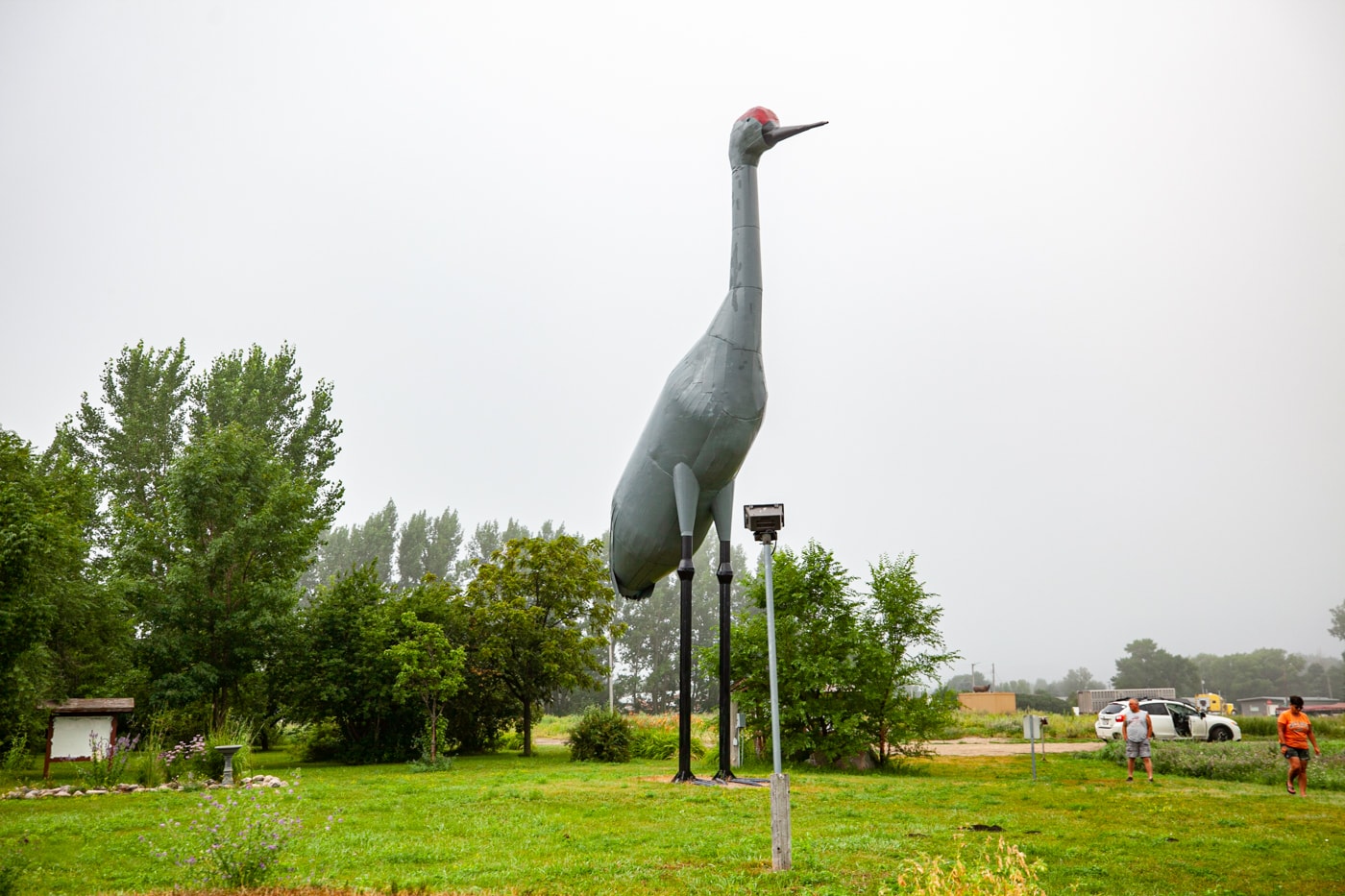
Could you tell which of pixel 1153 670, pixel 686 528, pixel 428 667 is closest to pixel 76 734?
pixel 428 667

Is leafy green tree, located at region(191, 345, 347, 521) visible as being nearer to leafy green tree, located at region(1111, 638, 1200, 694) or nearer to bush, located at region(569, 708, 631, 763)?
bush, located at region(569, 708, 631, 763)

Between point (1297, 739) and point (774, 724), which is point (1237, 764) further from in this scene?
point (774, 724)

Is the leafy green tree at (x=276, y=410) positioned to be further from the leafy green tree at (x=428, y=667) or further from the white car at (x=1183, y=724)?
the white car at (x=1183, y=724)

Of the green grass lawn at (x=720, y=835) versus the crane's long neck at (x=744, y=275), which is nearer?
the green grass lawn at (x=720, y=835)

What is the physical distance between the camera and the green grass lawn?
710 cm

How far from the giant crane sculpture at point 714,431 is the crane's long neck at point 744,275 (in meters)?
0.01

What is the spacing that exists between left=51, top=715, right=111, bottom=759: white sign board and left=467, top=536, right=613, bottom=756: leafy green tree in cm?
938

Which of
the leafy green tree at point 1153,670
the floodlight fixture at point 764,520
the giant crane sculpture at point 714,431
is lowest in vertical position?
the leafy green tree at point 1153,670

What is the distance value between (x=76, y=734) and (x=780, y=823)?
18.1 meters

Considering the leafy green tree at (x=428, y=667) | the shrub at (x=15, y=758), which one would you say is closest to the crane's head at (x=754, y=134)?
the leafy green tree at (x=428, y=667)

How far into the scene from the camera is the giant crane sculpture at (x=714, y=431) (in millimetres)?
11820

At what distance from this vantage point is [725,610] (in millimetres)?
12430

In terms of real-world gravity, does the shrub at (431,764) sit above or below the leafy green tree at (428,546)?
below

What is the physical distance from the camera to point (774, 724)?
23.4ft
